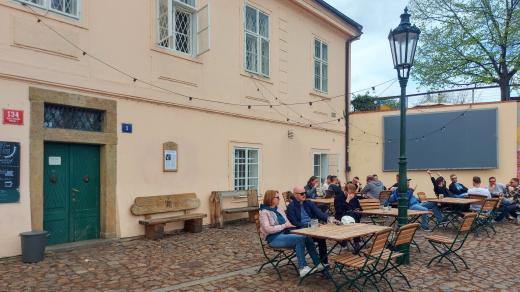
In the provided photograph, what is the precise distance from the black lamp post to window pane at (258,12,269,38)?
6269 mm

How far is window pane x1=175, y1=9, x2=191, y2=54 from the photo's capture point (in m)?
9.98

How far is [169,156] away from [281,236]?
4319 millimetres

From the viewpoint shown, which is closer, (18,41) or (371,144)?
(18,41)

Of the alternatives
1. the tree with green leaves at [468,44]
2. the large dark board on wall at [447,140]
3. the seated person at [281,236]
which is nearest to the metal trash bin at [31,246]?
the seated person at [281,236]

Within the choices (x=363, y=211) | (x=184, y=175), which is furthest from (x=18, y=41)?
(x=363, y=211)

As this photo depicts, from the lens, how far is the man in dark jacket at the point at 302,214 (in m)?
6.36

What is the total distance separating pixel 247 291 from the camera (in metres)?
5.46

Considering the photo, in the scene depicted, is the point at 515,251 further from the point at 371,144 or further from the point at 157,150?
the point at 371,144

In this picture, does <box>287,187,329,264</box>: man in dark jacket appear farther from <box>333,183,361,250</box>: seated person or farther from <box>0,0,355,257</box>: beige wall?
<box>0,0,355,257</box>: beige wall

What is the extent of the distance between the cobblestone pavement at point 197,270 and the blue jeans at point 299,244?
31 centimetres

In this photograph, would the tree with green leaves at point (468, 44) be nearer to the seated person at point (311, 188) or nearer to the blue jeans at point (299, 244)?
the seated person at point (311, 188)

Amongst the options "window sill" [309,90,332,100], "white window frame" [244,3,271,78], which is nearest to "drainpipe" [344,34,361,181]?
"window sill" [309,90,332,100]

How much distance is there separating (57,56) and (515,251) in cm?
936

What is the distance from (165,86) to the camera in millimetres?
9453
